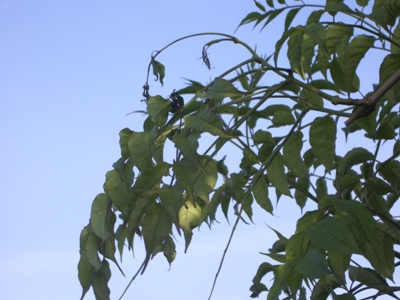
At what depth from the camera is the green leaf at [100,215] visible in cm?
89

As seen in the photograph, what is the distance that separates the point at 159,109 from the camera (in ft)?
2.84

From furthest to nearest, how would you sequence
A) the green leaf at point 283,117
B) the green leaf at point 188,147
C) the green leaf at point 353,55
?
the green leaf at point 283,117 < the green leaf at point 353,55 < the green leaf at point 188,147

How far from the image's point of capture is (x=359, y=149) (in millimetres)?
1188

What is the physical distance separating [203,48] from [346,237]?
1.25 ft

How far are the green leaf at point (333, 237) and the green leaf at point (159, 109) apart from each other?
0.23 m

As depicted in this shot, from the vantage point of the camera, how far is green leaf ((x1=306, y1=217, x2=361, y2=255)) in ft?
2.80

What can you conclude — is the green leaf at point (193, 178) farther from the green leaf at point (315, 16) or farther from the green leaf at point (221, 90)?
the green leaf at point (315, 16)

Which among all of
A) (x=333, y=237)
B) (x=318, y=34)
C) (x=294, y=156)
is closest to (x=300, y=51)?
(x=318, y=34)

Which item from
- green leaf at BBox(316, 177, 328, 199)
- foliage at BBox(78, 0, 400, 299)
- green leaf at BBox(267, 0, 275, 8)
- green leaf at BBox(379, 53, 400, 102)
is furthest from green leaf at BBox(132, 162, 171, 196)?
green leaf at BBox(316, 177, 328, 199)

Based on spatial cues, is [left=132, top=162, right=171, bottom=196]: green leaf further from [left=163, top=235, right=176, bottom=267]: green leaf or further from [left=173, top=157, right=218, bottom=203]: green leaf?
[left=163, top=235, right=176, bottom=267]: green leaf

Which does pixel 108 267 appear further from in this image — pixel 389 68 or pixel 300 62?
pixel 389 68

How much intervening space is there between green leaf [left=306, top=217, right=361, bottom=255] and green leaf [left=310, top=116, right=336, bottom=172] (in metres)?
0.20

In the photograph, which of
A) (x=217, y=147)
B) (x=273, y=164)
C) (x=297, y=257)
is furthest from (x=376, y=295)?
(x=217, y=147)

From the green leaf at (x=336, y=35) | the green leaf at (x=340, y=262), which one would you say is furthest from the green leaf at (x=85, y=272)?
the green leaf at (x=336, y=35)
